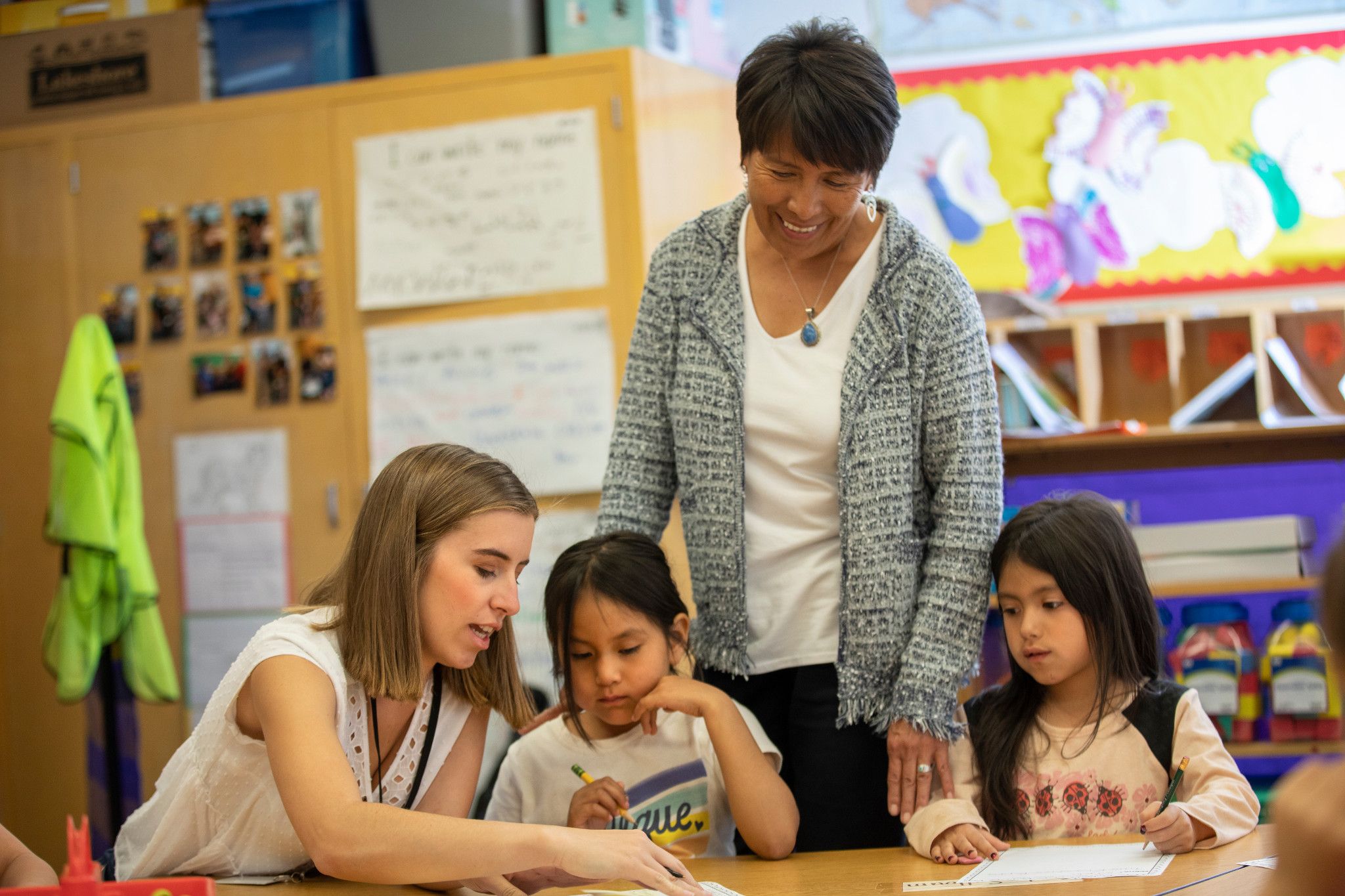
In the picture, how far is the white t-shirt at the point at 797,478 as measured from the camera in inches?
59.3

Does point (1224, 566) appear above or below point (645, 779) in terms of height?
above

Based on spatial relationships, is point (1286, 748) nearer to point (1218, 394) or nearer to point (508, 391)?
point (1218, 394)

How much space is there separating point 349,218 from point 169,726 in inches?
51.5

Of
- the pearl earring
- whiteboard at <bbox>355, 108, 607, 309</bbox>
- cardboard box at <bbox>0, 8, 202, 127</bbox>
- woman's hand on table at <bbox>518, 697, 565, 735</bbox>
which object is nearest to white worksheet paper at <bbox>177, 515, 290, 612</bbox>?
whiteboard at <bbox>355, 108, 607, 309</bbox>

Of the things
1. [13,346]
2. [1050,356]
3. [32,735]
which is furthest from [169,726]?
[1050,356]

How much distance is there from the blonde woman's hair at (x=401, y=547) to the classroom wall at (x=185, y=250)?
4.54 feet

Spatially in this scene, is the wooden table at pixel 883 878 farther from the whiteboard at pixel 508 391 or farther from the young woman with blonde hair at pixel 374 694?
the whiteboard at pixel 508 391

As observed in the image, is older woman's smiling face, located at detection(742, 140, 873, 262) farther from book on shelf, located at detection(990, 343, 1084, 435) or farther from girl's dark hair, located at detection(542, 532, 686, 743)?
book on shelf, located at detection(990, 343, 1084, 435)

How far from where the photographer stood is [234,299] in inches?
120

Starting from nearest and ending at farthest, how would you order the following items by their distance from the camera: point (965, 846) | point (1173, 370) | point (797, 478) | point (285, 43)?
point (965, 846) → point (797, 478) → point (1173, 370) → point (285, 43)

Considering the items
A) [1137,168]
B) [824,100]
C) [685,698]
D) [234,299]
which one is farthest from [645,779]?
[1137,168]

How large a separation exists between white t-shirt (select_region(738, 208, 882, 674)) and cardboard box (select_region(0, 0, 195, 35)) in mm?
2298

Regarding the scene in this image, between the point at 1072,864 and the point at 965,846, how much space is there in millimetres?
130

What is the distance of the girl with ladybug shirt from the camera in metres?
1.47
